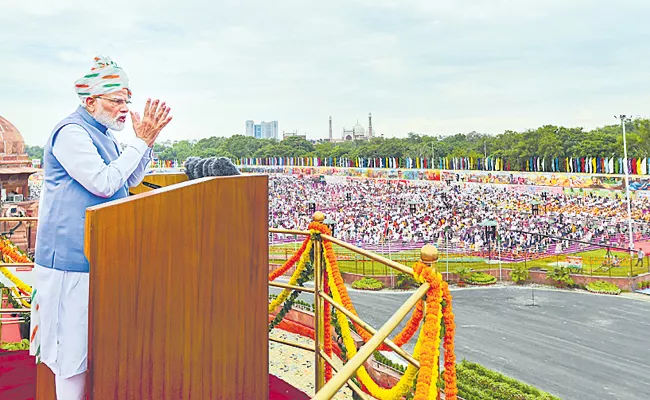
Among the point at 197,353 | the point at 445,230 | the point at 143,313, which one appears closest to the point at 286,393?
the point at 197,353

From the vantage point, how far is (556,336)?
10.0 meters

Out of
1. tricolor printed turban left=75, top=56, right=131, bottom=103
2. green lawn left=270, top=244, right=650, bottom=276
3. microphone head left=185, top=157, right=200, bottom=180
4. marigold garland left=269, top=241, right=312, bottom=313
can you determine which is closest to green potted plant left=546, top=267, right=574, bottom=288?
green lawn left=270, top=244, right=650, bottom=276

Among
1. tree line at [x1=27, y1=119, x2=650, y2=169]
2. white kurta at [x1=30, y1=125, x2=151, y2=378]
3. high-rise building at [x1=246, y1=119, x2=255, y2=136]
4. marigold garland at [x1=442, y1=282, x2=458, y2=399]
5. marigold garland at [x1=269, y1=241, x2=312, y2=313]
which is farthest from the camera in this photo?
high-rise building at [x1=246, y1=119, x2=255, y2=136]

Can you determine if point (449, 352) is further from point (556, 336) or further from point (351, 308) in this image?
point (556, 336)

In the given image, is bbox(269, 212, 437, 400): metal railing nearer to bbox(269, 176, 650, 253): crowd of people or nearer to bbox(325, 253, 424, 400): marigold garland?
bbox(325, 253, 424, 400): marigold garland

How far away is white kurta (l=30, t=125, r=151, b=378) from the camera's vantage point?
1558 mm

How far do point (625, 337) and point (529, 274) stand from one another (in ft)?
15.8

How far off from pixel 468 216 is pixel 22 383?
2329 centimetres

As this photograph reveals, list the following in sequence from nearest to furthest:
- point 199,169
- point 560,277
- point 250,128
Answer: point 199,169
point 560,277
point 250,128

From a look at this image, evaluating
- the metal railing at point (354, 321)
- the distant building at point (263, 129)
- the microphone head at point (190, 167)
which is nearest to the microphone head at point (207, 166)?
the microphone head at point (190, 167)

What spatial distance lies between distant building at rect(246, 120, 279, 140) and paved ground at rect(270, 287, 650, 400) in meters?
148

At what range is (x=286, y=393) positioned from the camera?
9.02ft

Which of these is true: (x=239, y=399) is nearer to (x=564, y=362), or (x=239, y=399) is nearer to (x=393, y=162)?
(x=564, y=362)

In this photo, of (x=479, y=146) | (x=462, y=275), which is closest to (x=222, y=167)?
(x=462, y=275)
